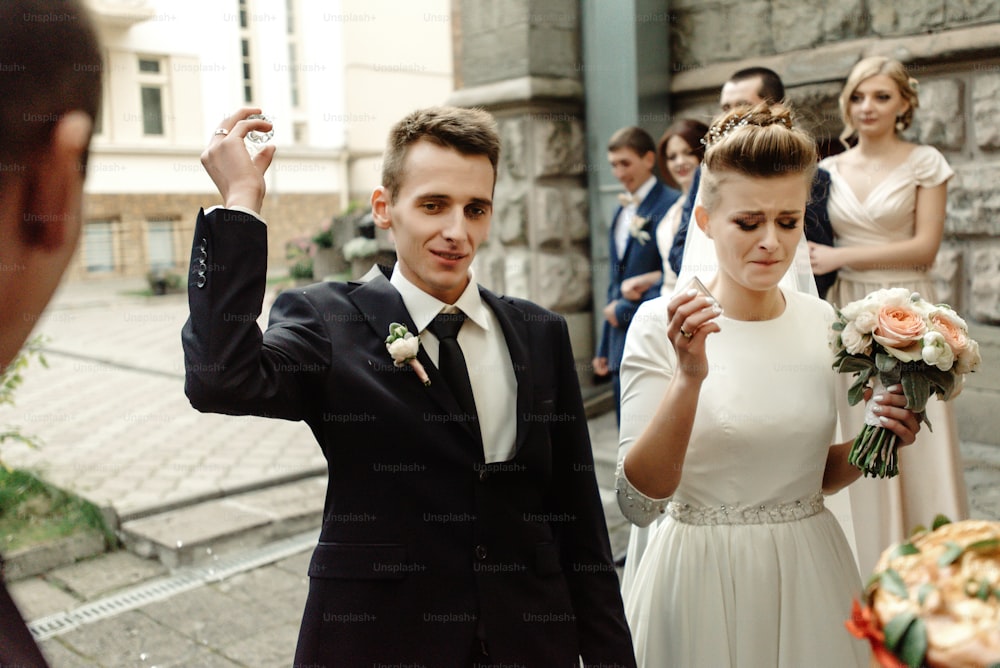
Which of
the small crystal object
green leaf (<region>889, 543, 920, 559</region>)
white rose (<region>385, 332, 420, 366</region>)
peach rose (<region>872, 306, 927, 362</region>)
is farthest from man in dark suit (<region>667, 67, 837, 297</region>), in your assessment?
green leaf (<region>889, 543, 920, 559</region>)

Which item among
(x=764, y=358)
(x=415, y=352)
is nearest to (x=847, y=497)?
(x=764, y=358)

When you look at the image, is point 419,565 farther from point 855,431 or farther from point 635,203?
point 635,203

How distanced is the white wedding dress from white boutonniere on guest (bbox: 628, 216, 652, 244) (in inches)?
100

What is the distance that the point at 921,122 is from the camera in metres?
5.10

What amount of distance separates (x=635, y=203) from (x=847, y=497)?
8.66 feet

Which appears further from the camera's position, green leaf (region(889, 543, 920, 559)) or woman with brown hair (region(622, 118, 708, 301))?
woman with brown hair (region(622, 118, 708, 301))

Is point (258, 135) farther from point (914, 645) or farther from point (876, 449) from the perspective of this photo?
point (876, 449)

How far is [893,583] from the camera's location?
116cm

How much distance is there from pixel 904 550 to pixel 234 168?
48.1 inches

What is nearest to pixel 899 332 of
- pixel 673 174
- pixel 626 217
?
pixel 673 174

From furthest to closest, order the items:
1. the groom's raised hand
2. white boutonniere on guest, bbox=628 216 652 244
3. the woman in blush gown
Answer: white boutonniere on guest, bbox=628 216 652 244 → the woman in blush gown → the groom's raised hand

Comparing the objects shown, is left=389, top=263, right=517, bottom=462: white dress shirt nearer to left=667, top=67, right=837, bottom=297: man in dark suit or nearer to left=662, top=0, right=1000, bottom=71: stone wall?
left=667, top=67, right=837, bottom=297: man in dark suit

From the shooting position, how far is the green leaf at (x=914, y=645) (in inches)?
42.0

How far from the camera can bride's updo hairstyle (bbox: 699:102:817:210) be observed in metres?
2.16
